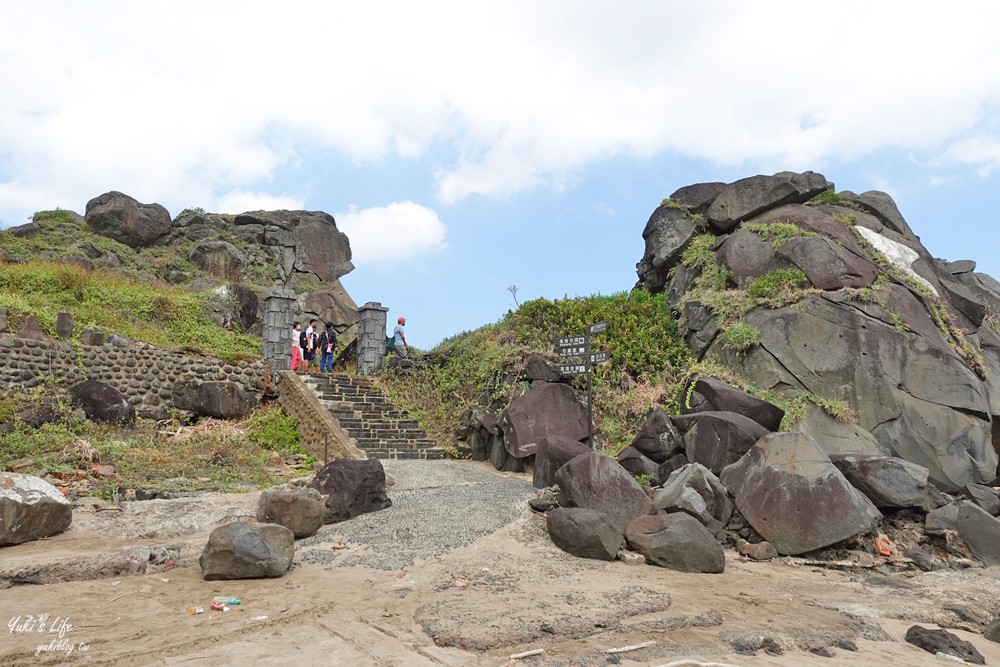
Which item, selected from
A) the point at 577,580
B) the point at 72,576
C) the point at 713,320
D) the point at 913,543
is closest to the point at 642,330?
the point at 713,320

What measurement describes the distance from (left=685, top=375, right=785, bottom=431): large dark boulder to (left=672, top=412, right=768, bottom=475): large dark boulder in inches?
57.4

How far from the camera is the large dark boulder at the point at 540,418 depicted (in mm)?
13648

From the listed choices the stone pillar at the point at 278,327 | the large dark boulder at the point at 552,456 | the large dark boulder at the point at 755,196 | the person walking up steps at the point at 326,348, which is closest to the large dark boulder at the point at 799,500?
the large dark boulder at the point at 552,456

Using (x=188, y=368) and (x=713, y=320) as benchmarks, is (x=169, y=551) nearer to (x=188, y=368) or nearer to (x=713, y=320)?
(x=188, y=368)

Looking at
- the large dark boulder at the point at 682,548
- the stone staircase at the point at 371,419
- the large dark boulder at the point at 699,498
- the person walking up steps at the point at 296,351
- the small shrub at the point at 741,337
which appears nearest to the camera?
the large dark boulder at the point at 682,548

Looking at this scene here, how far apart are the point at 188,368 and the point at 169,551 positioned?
9.60m

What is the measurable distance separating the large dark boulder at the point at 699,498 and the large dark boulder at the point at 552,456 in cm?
162

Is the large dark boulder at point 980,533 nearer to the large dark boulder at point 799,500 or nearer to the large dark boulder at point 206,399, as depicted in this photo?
the large dark boulder at point 799,500

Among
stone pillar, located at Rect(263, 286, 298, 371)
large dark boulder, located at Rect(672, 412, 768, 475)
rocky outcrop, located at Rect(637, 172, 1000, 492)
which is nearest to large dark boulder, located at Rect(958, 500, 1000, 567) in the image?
large dark boulder, located at Rect(672, 412, 768, 475)

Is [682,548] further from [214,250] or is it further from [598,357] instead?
[214,250]

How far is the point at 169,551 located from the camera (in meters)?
7.47

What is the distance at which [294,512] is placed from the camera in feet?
27.6

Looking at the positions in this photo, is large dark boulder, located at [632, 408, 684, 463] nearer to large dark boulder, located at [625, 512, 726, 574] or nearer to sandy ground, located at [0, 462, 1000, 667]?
sandy ground, located at [0, 462, 1000, 667]

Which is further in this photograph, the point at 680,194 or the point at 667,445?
the point at 680,194
